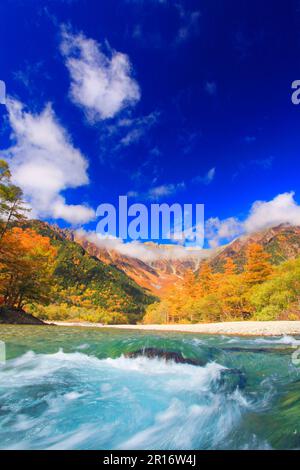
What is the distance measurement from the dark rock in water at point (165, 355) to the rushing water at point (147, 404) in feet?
0.97

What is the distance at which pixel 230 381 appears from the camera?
303 inches

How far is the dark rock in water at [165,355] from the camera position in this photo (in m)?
9.56

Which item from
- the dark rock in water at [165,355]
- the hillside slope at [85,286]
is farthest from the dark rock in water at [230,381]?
the hillside slope at [85,286]

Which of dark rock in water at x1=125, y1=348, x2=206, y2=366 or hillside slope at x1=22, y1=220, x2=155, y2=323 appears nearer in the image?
dark rock in water at x1=125, y1=348, x2=206, y2=366

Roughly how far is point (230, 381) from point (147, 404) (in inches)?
111

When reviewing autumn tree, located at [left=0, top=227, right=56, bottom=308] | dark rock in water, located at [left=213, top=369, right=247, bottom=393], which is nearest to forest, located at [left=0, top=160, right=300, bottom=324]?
autumn tree, located at [left=0, top=227, right=56, bottom=308]

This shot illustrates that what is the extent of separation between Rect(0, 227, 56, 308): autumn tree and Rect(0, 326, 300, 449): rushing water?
80.6ft

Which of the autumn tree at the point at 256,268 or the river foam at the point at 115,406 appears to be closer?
the river foam at the point at 115,406

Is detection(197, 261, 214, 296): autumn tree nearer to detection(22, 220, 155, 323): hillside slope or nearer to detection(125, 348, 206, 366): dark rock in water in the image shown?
detection(22, 220, 155, 323): hillside slope

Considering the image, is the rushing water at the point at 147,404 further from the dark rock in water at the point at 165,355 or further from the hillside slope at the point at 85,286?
the hillside slope at the point at 85,286

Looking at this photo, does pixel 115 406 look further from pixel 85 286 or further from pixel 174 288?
pixel 85 286

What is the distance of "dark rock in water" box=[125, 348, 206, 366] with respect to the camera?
31.4ft
